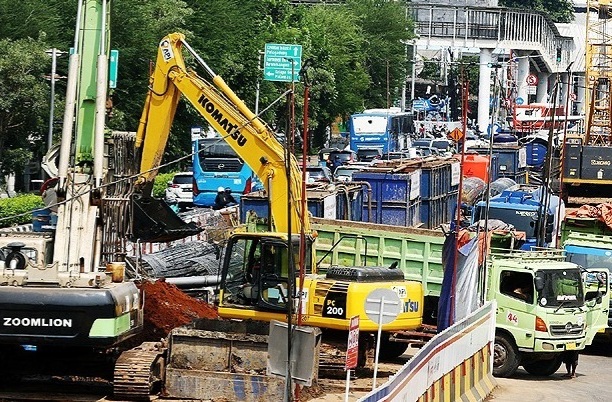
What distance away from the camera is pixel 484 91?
104875 millimetres

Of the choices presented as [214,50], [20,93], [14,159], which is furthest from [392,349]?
[214,50]

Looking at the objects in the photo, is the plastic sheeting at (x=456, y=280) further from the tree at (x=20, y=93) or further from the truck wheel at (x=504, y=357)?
the tree at (x=20, y=93)

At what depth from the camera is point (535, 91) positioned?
123 meters

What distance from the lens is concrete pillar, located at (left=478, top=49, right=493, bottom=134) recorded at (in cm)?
10384

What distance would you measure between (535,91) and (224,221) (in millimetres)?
91455

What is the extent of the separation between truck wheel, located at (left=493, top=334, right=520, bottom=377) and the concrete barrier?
103 cm

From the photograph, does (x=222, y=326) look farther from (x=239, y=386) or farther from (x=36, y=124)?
(x=36, y=124)

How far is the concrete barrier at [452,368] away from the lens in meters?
15.6

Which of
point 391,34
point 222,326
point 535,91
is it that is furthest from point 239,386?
point 535,91

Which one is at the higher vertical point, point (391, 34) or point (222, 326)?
point (391, 34)

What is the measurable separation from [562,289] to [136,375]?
9358 millimetres

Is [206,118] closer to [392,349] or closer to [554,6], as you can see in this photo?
[392,349]

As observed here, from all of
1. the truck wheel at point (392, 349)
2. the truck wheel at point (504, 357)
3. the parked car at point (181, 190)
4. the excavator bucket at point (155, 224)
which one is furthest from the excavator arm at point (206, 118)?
the parked car at point (181, 190)

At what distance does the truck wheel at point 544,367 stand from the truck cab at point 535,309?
348mm
